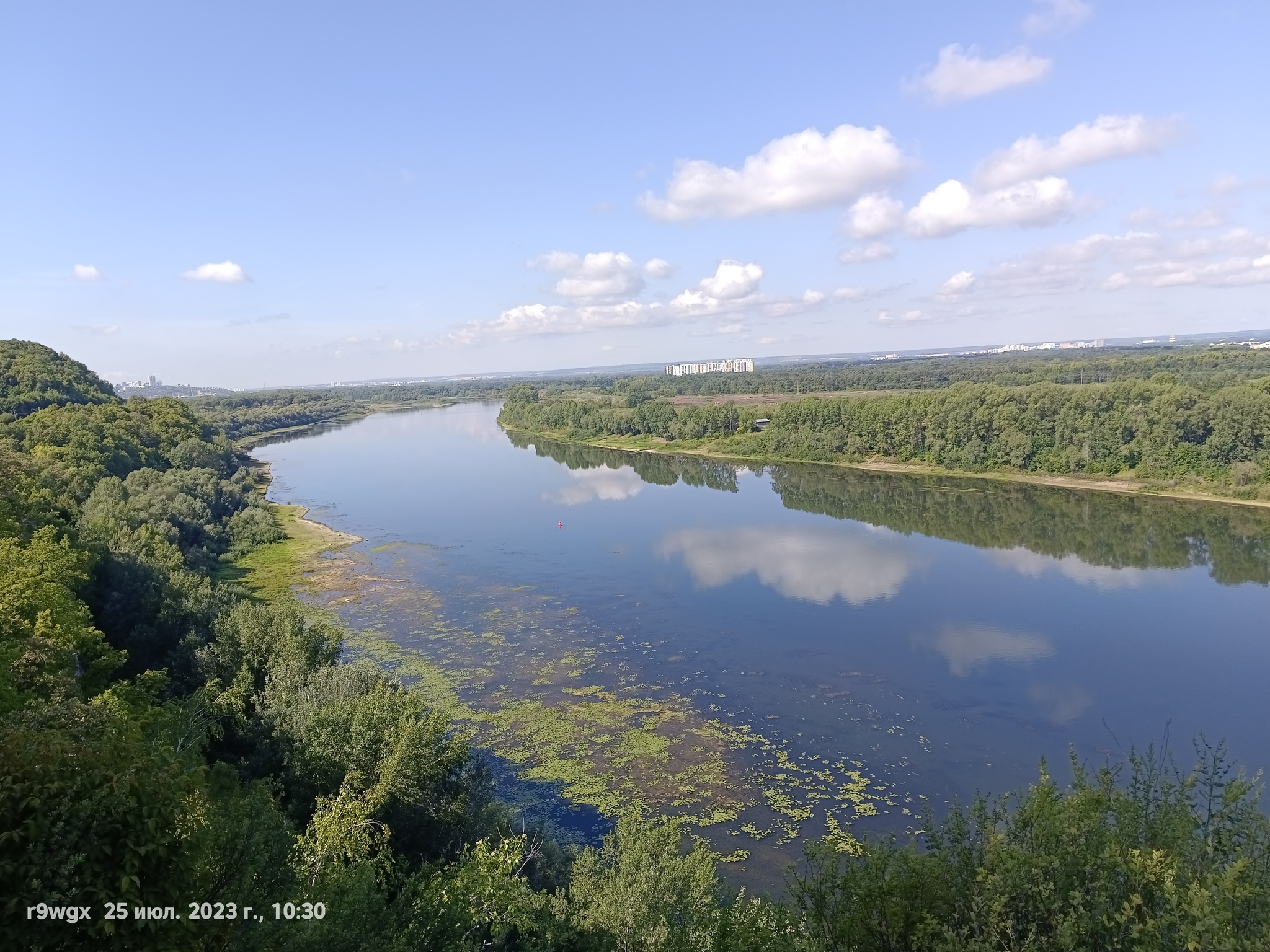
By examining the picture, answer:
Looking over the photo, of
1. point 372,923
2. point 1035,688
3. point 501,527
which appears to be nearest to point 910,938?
point 372,923

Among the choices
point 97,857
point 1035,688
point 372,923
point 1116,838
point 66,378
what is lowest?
point 1035,688

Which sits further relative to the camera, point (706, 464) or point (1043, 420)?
point (706, 464)

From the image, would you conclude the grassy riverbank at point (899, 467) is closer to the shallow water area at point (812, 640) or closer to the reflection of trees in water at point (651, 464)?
the reflection of trees in water at point (651, 464)

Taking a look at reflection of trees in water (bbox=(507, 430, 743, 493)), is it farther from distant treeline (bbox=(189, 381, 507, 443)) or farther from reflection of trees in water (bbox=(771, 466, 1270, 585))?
distant treeline (bbox=(189, 381, 507, 443))

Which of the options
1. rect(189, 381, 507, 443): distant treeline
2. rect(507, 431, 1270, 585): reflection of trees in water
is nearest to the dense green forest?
rect(507, 431, 1270, 585): reflection of trees in water

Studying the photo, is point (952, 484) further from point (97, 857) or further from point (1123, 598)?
point (97, 857)

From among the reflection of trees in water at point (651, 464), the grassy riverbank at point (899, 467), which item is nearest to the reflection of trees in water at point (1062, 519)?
the grassy riverbank at point (899, 467)
